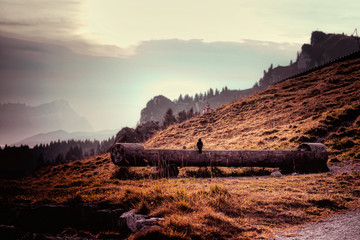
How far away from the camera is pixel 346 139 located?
1304cm

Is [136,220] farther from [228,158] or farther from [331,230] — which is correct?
[228,158]

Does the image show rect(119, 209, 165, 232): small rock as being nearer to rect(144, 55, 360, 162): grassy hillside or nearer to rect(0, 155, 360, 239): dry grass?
rect(0, 155, 360, 239): dry grass

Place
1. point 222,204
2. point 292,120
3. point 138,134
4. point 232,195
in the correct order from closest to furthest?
point 222,204
point 232,195
point 292,120
point 138,134

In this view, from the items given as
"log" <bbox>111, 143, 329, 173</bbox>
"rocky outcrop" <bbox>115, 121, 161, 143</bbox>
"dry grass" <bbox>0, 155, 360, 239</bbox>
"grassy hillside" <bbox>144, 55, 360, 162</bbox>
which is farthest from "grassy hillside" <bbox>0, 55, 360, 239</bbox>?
"rocky outcrop" <bbox>115, 121, 161, 143</bbox>

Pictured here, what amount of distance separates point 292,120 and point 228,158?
12431 millimetres

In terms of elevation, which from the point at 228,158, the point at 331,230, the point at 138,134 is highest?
the point at 138,134

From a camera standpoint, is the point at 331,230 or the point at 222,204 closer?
the point at 331,230

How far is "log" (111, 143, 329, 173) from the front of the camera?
973 cm

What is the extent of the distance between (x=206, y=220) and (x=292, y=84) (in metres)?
32.9

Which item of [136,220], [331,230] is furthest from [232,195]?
[136,220]

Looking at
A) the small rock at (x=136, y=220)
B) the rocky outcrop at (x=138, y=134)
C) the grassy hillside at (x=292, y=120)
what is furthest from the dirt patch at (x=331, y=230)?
the rocky outcrop at (x=138, y=134)

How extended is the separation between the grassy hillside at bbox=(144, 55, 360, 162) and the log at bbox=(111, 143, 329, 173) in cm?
234

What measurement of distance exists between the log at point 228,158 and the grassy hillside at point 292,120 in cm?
234

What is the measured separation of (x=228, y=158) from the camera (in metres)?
10.6
